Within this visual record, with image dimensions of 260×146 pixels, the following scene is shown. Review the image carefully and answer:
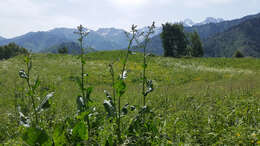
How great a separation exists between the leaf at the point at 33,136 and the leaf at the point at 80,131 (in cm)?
52

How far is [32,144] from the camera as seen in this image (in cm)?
303

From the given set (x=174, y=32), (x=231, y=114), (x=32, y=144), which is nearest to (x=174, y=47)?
(x=174, y=32)

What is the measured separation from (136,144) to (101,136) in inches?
36.3

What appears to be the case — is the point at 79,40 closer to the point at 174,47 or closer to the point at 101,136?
the point at 101,136

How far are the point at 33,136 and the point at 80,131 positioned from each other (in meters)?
0.72

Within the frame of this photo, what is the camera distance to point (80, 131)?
341 cm

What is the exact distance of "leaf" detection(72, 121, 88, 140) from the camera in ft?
11.1

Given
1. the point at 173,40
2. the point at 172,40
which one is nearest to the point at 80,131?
the point at 172,40

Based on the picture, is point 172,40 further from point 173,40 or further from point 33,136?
point 33,136

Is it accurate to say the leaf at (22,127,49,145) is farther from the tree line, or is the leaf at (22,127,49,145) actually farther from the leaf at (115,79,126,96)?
the tree line

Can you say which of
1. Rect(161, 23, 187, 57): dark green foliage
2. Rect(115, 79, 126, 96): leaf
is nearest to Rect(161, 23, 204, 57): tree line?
Rect(161, 23, 187, 57): dark green foliage

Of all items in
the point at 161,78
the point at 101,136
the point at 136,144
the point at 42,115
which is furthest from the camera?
the point at 161,78

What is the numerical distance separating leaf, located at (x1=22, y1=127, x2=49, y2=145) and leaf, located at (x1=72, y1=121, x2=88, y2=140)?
524mm

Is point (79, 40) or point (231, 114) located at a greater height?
point (79, 40)
